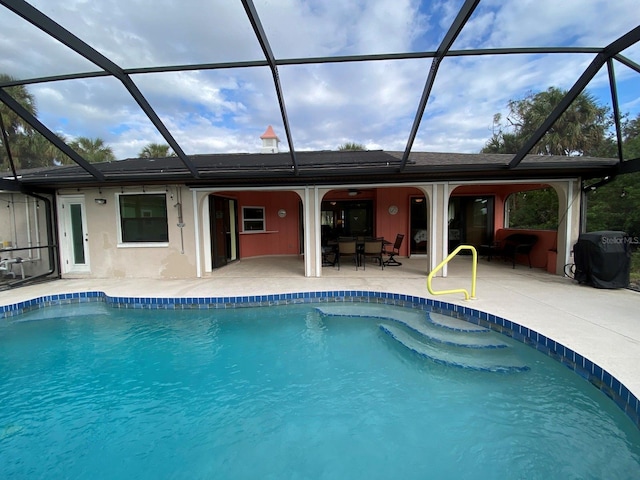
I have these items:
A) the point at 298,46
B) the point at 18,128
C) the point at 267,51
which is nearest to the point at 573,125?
the point at 298,46

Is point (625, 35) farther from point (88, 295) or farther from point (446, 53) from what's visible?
point (88, 295)

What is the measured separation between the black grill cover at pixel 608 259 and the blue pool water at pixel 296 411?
3.55 metres

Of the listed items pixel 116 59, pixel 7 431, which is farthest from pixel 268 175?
pixel 7 431

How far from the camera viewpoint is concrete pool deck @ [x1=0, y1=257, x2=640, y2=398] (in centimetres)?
355

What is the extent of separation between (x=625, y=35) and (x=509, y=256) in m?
6.45

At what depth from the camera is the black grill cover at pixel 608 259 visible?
229 inches

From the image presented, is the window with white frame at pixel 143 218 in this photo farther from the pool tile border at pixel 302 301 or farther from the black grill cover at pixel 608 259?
the black grill cover at pixel 608 259

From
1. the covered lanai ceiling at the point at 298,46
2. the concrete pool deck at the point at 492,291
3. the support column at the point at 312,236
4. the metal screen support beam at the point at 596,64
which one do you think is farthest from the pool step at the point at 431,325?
the metal screen support beam at the point at 596,64

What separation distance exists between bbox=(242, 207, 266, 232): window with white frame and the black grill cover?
28.9 ft

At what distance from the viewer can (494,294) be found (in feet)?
18.4

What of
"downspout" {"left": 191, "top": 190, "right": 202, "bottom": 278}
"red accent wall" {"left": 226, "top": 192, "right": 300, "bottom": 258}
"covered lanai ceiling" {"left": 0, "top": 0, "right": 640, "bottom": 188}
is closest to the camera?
"covered lanai ceiling" {"left": 0, "top": 0, "right": 640, "bottom": 188}

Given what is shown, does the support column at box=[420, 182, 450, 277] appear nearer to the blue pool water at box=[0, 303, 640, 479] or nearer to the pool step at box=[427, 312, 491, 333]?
the pool step at box=[427, 312, 491, 333]

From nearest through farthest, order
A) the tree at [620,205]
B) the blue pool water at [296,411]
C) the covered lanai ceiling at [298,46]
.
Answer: the blue pool water at [296,411]
the covered lanai ceiling at [298,46]
the tree at [620,205]

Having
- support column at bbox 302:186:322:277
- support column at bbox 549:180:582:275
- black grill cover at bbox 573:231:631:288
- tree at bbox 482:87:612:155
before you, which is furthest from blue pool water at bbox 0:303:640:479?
tree at bbox 482:87:612:155
